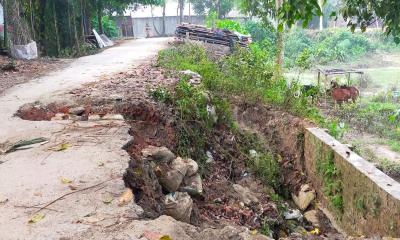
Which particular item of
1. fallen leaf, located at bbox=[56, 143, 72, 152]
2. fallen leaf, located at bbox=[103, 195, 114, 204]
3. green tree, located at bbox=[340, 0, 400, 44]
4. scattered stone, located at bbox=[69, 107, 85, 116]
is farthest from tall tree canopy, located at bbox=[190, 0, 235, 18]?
fallen leaf, located at bbox=[103, 195, 114, 204]

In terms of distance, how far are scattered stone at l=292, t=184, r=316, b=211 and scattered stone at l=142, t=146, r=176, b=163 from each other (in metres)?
2.52

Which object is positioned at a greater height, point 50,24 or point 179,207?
point 50,24

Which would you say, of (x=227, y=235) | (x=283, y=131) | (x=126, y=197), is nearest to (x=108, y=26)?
(x=283, y=131)

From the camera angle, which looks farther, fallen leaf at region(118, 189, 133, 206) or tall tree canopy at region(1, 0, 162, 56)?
tall tree canopy at region(1, 0, 162, 56)

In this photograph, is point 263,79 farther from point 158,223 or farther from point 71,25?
point 71,25

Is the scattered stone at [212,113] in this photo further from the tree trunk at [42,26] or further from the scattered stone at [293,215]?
the tree trunk at [42,26]

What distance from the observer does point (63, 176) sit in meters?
3.56

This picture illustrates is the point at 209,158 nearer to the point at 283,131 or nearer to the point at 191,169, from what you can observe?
the point at 191,169

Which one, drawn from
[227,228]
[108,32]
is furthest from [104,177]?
[108,32]

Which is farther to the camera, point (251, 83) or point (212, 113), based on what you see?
point (251, 83)

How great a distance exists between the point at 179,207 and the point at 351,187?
2547 mm

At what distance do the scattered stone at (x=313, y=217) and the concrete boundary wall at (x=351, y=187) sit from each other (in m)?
0.20

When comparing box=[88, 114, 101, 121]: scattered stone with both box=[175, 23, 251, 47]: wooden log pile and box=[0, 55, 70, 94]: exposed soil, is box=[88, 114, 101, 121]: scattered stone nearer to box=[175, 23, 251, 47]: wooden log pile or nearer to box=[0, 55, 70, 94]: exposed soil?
box=[0, 55, 70, 94]: exposed soil

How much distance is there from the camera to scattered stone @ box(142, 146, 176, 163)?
4.42m
